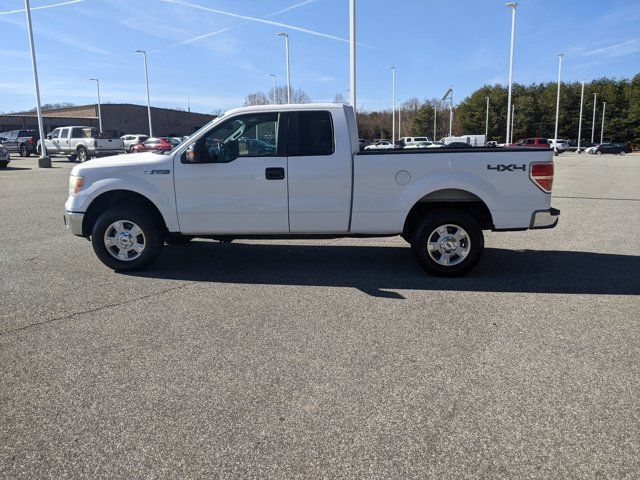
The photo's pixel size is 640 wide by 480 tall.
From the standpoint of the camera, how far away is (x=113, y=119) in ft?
256

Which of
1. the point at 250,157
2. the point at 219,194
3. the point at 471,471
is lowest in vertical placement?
the point at 471,471

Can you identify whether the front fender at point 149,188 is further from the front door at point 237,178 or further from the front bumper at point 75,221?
the front bumper at point 75,221

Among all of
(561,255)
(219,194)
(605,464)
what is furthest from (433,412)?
(561,255)

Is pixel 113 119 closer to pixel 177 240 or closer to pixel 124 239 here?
pixel 177 240

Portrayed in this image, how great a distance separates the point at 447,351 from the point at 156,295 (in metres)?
3.27

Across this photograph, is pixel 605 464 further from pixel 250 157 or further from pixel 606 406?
pixel 250 157

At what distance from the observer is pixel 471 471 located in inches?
106

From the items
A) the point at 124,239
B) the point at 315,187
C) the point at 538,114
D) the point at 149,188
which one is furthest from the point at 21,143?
the point at 538,114

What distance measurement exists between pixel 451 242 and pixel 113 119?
81203mm

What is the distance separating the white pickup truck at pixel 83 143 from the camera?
3173 cm

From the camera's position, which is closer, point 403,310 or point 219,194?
point 403,310

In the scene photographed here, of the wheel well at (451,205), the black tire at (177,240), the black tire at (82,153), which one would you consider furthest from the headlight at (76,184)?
the black tire at (82,153)

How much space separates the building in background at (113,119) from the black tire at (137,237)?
6834 centimetres

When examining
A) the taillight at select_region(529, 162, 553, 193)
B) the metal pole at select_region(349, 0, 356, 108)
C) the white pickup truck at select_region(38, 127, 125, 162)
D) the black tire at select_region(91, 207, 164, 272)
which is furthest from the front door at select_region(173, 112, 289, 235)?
the white pickup truck at select_region(38, 127, 125, 162)
